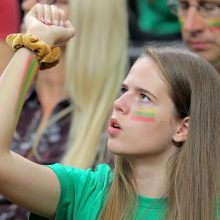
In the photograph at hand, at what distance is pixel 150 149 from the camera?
3.01 m

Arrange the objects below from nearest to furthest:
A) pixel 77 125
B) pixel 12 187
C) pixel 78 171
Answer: pixel 12 187, pixel 78 171, pixel 77 125

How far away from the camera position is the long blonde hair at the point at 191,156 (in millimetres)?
2996

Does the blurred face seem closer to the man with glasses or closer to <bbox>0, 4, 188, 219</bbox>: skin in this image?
the man with glasses

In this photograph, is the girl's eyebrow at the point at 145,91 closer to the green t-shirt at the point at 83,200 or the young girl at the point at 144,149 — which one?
the young girl at the point at 144,149

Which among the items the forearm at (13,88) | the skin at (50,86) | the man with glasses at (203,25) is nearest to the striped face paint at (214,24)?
the man with glasses at (203,25)

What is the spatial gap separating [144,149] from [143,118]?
11 cm

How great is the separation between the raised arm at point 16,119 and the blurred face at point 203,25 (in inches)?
45.6

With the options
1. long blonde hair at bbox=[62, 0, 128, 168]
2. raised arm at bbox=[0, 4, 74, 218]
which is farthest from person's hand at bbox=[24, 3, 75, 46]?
long blonde hair at bbox=[62, 0, 128, 168]

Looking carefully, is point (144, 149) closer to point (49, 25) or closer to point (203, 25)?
point (49, 25)

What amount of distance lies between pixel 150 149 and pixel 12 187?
0.49 metres

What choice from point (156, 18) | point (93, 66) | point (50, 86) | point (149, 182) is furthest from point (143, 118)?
point (156, 18)

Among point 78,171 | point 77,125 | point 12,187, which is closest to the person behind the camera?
point 12,187

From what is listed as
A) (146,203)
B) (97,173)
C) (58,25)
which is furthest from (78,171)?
(58,25)

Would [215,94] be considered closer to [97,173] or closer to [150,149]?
[150,149]
